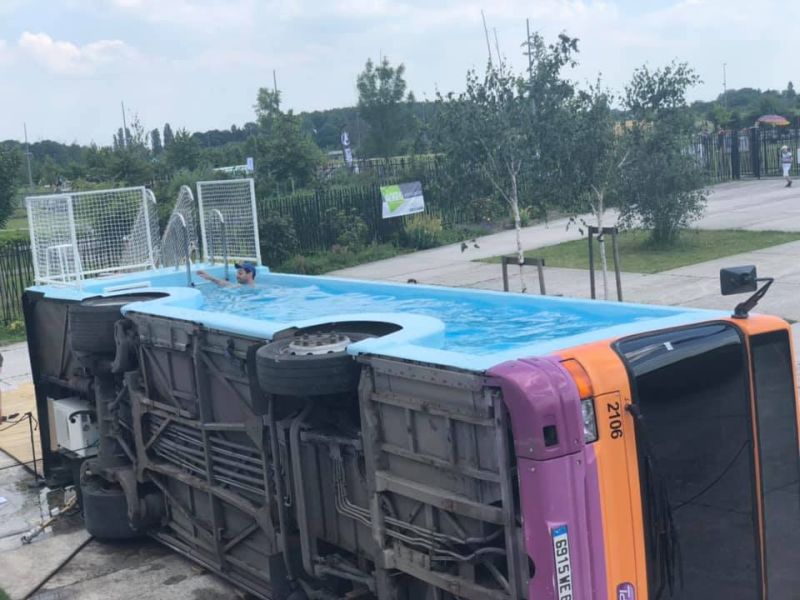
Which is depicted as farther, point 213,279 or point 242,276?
point 213,279

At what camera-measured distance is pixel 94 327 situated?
25.6 ft

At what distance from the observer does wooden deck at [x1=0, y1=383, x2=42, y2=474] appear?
34.8 feet

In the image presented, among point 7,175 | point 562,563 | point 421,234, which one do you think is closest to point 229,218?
point 562,563

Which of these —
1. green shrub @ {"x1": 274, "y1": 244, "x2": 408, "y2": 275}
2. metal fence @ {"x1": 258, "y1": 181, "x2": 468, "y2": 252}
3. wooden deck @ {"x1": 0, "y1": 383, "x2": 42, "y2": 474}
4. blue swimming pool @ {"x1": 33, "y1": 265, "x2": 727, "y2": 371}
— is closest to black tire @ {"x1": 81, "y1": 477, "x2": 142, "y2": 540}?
blue swimming pool @ {"x1": 33, "y1": 265, "x2": 727, "y2": 371}

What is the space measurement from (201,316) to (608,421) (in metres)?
3.36

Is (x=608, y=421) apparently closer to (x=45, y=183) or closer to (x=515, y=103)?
(x=515, y=103)

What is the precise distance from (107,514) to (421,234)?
741 inches

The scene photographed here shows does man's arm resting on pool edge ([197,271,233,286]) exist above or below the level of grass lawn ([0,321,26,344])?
above

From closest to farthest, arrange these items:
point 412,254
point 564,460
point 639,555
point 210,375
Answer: point 564,460
point 639,555
point 210,375
point 412,254

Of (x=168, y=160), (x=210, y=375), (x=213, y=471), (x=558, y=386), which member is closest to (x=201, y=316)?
(x=210, y=375)

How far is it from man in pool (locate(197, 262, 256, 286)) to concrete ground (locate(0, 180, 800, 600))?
2.75 m

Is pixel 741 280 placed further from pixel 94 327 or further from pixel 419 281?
pixel 419 281

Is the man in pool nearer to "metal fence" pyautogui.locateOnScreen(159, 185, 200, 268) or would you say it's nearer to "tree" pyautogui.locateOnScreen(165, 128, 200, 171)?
"metal fence" pyautogui.locateOnScreen(159, 185, 200, 268)

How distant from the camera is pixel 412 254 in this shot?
25.4m
